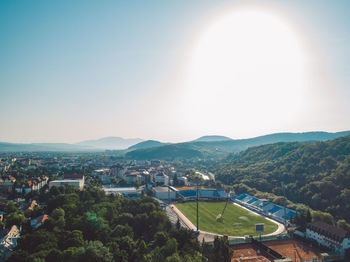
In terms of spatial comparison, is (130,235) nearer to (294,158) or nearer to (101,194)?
(101,194)

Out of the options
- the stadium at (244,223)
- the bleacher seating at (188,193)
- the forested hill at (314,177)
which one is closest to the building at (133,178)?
the stadium at (244,223)

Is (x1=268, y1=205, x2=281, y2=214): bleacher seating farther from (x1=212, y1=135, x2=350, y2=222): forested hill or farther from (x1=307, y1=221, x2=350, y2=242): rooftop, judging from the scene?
(x1=307, y1=221, x2=350, y2=242): rooftop

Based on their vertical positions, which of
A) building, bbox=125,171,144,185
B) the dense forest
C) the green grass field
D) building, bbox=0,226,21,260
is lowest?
the green grass field

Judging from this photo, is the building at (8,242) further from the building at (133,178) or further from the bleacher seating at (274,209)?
the building at (133,178)

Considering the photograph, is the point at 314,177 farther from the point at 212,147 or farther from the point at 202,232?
the point at 212,147

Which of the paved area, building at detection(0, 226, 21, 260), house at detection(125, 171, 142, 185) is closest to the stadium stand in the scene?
the paved area
